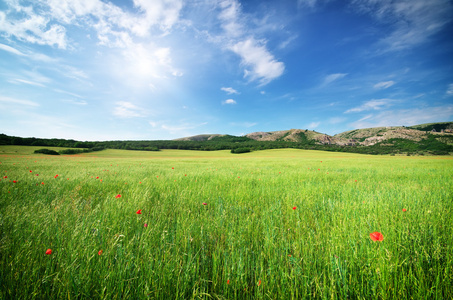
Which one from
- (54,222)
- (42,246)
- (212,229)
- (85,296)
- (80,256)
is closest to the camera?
(85,296)

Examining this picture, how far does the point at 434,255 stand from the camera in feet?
5.33

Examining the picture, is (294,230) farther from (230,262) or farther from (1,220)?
(1,220)

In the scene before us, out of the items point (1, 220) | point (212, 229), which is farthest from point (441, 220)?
point (1, 220)

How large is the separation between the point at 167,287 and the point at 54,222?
6.19 ft

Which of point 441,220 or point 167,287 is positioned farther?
point 441,220

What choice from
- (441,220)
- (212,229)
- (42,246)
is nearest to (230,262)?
(212,229)

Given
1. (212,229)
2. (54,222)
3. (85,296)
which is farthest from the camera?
(212,229)

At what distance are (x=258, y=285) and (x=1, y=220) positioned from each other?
3.39 meters

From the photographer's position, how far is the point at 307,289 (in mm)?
1311

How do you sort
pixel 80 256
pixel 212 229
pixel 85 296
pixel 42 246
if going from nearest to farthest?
pixel 85 296, pixel 80 256, pixel 42 246, pixel 212 229

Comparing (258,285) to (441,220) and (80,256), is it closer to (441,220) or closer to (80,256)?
(80,256)

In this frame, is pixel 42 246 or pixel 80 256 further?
pixel 42 246

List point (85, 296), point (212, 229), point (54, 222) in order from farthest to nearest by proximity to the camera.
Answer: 1. point (212, 229)
2. point (54, 222)
3. point (85, 296)

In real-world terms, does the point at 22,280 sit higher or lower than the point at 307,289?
higher
